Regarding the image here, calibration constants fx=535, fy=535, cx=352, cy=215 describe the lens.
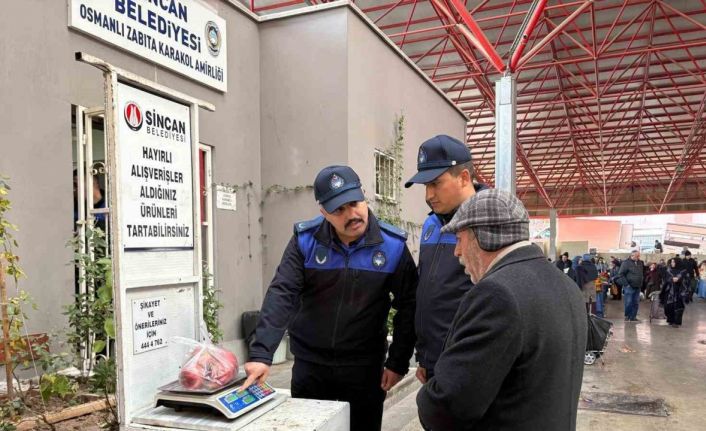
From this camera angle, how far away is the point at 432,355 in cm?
226

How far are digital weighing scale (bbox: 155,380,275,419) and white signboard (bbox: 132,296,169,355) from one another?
0.59 feet

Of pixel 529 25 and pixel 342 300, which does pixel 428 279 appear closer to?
pixel 342 300

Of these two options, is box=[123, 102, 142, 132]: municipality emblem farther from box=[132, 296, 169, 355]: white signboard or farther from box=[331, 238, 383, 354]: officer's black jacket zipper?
box=[331, 238, 383, 354]: officer's black jacket zipper

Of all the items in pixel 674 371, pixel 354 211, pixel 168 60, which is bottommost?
pixel 674 371

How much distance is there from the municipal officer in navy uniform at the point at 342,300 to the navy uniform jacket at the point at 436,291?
6.5 inches

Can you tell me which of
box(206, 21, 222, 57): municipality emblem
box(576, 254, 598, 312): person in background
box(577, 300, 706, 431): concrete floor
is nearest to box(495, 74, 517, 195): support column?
box(577, 300, 706, 431): concrete floor

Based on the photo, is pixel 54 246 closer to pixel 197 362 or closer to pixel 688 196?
pixel 197 362

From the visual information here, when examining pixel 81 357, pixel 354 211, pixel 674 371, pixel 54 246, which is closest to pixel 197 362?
pixel 354 211

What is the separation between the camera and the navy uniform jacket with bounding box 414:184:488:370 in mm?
2197

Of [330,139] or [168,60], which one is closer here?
[168,60]

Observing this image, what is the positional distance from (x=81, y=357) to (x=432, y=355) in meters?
2.76

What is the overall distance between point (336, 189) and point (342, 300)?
498 mm

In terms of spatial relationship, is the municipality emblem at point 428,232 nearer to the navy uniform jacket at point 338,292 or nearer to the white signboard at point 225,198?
the navy uniform jacket at point 338,292

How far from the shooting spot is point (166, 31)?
5391 millimetres
